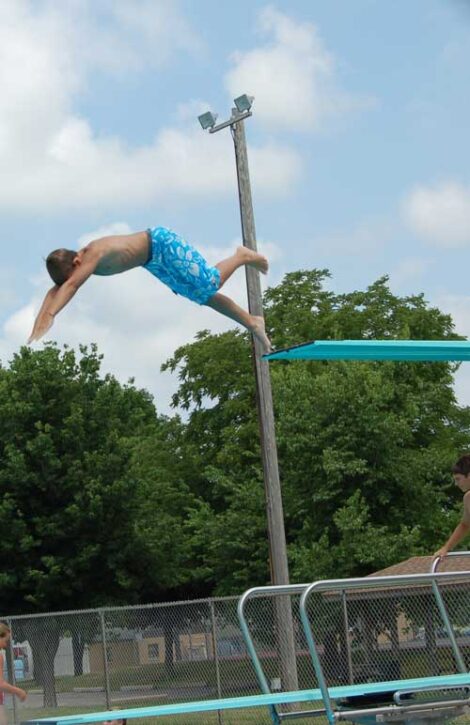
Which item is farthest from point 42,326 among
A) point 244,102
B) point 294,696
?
point 244,102

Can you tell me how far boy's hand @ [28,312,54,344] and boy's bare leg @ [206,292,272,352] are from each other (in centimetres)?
136

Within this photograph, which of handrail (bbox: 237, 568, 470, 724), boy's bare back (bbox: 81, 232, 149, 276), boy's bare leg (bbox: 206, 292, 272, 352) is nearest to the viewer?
boy's bare back (bbox: 81, 232, 149, 276)

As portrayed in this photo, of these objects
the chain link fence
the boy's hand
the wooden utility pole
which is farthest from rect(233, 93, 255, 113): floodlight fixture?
the boy's hand

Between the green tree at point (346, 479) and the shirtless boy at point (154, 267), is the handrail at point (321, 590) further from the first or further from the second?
the green tree at point (346, 479)

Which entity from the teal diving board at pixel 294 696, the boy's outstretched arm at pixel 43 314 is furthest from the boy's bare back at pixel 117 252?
the teal diving board at pixel 294 696

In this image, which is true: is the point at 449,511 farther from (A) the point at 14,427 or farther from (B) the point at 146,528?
(A) the point at 14,427

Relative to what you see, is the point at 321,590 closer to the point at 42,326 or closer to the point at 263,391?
the point at 42,326

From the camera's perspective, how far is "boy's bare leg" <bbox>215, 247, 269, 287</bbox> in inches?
266

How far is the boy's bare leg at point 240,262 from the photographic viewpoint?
6746 mm

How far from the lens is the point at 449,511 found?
29719mm

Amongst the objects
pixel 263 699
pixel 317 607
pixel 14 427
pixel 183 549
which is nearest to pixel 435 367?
pixel 183 549

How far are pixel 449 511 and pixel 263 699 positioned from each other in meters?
22.7

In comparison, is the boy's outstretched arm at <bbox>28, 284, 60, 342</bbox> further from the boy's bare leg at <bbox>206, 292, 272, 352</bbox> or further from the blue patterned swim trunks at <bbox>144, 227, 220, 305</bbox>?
the boy's bare leg at <bbox>206, 292, 272, 352</bbox>

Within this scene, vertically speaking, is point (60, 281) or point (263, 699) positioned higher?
point (60, 281)
